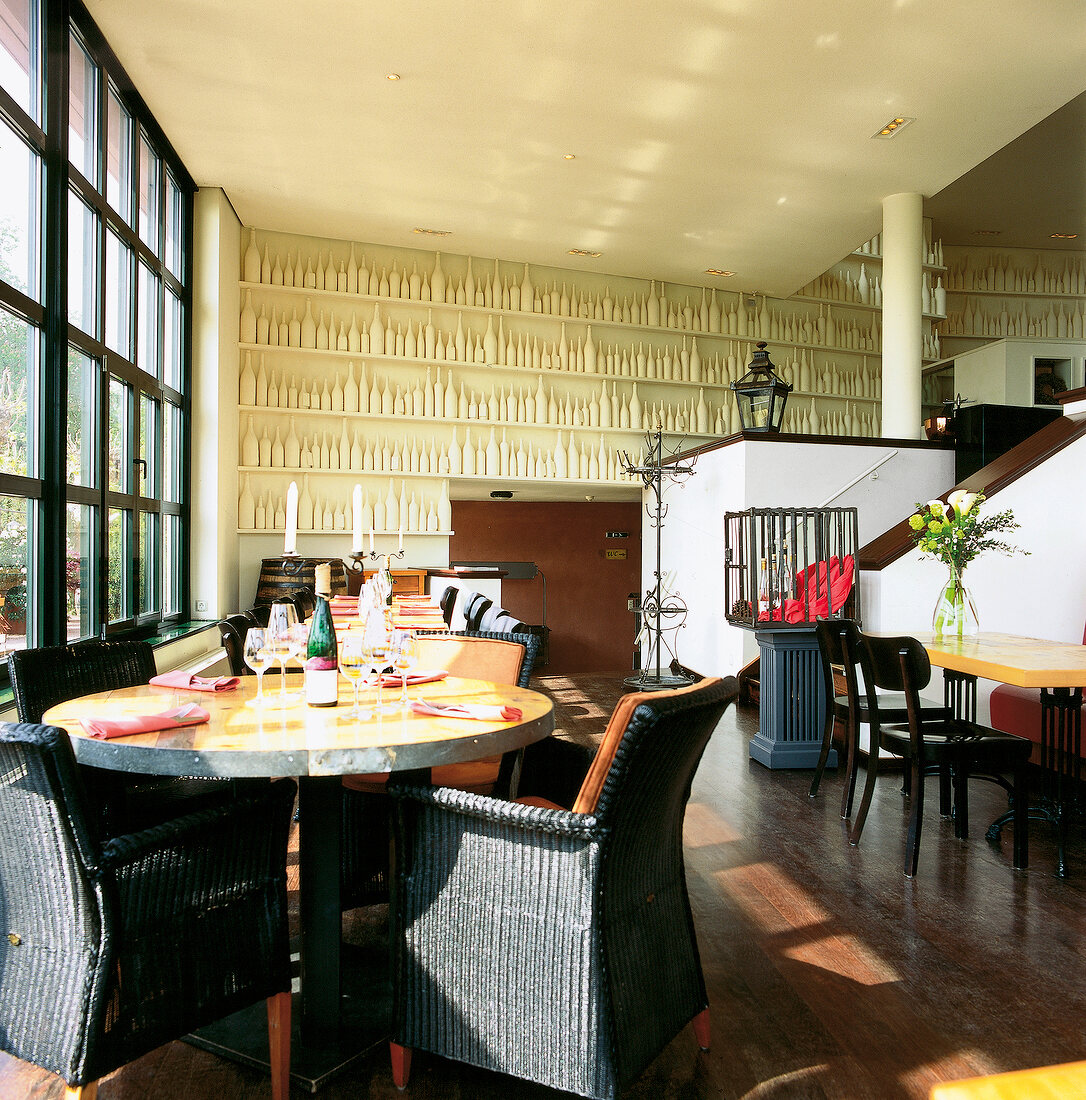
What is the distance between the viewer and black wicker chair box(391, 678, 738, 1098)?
148 cm

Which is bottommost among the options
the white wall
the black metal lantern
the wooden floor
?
the wooden floor

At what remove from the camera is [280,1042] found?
1653 mm

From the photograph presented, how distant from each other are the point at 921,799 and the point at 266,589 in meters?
4.79

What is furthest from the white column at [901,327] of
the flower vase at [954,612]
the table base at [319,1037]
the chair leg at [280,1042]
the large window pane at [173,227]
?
the chair leg at [280,1042]

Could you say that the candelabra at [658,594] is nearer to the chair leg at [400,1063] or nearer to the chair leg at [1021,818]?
the chair leg at [1021,818]

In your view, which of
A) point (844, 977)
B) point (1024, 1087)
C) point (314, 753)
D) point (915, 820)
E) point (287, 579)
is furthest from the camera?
point (287, 579)

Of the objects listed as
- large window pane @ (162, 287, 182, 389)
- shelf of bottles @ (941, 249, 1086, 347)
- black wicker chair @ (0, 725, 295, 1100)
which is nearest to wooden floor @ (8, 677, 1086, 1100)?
black wicker chair @ (0, 725, 295, 1100)

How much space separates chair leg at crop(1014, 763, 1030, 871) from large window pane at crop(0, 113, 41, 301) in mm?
4112

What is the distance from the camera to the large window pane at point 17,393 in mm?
3186

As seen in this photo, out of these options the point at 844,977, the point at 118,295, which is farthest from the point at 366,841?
the point at 118,295

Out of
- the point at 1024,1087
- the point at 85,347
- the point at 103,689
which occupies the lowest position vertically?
the point at 1024,1087

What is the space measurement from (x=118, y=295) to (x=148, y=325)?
61cm

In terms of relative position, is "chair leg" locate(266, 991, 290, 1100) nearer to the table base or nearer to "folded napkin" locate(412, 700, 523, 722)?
the table base

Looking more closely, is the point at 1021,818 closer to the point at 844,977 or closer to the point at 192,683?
the point at 844,977
